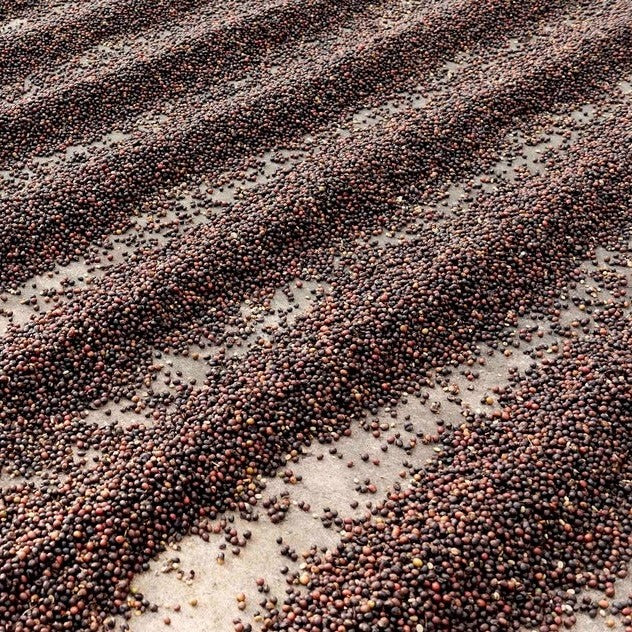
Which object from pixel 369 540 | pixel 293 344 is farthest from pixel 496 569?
pixel 293 344

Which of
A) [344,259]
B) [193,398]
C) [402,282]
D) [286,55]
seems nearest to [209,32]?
[286,55]

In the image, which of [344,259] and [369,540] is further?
[344,259]

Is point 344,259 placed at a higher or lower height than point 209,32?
lower

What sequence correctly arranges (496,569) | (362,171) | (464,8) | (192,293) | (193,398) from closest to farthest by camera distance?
1. (496,569)
2. (193,398)
3. (192,293)
4. (362,171)
5. (464,8)

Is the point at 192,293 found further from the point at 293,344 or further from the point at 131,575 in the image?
the point at 131,575

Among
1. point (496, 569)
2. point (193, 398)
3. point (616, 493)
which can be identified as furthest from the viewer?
point (193, 398)

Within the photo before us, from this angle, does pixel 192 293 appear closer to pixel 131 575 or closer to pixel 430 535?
pixel 131 575

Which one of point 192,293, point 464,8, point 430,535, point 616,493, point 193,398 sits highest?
point 464,8

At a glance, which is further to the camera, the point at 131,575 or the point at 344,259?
the point at 344,259

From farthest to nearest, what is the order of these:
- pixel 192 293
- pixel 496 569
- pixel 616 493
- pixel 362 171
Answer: pixel 362 171 < pixel 192 293 < pixel 616 493 < pixel 496 569
